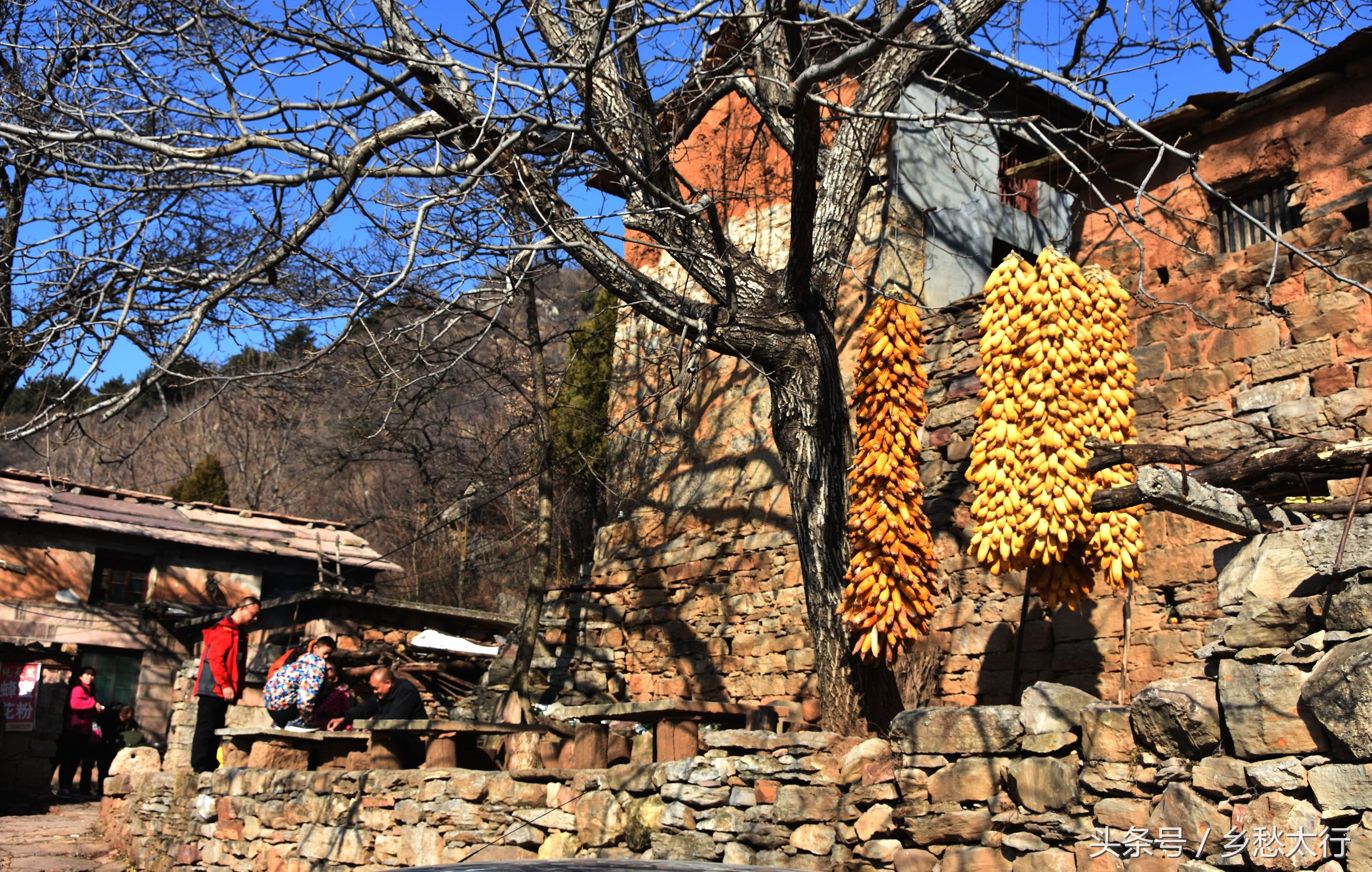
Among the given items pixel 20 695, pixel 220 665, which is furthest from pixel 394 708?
pixel 20 695

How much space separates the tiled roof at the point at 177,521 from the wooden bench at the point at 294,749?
6.63 m

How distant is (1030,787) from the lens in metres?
4.45

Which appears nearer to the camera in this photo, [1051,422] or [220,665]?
[1051,422]

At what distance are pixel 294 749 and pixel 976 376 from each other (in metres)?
5.90

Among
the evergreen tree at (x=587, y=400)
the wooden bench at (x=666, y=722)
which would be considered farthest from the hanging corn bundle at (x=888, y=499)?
the evergreen tree at (x=587, y=400)

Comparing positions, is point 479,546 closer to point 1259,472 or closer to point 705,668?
point 705,668

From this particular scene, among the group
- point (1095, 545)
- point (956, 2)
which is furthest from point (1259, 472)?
point (956, 2)

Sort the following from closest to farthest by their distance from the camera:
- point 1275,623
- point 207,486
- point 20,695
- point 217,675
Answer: point 1275,623 → point 217,675 → point 20,695 → point 207,486

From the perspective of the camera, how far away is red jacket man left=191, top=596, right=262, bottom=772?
29.1ft

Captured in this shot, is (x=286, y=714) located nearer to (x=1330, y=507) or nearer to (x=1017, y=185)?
(x=1330, y=507)

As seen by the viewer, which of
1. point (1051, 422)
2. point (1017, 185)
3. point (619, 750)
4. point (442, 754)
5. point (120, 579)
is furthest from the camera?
point (120, 579)

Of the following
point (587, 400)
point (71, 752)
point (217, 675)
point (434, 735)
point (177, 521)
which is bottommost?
point (71, 752)

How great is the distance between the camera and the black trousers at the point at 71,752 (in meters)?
12.4

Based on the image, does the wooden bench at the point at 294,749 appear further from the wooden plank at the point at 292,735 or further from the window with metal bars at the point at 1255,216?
the window with metal bars at the point at 1255,216
